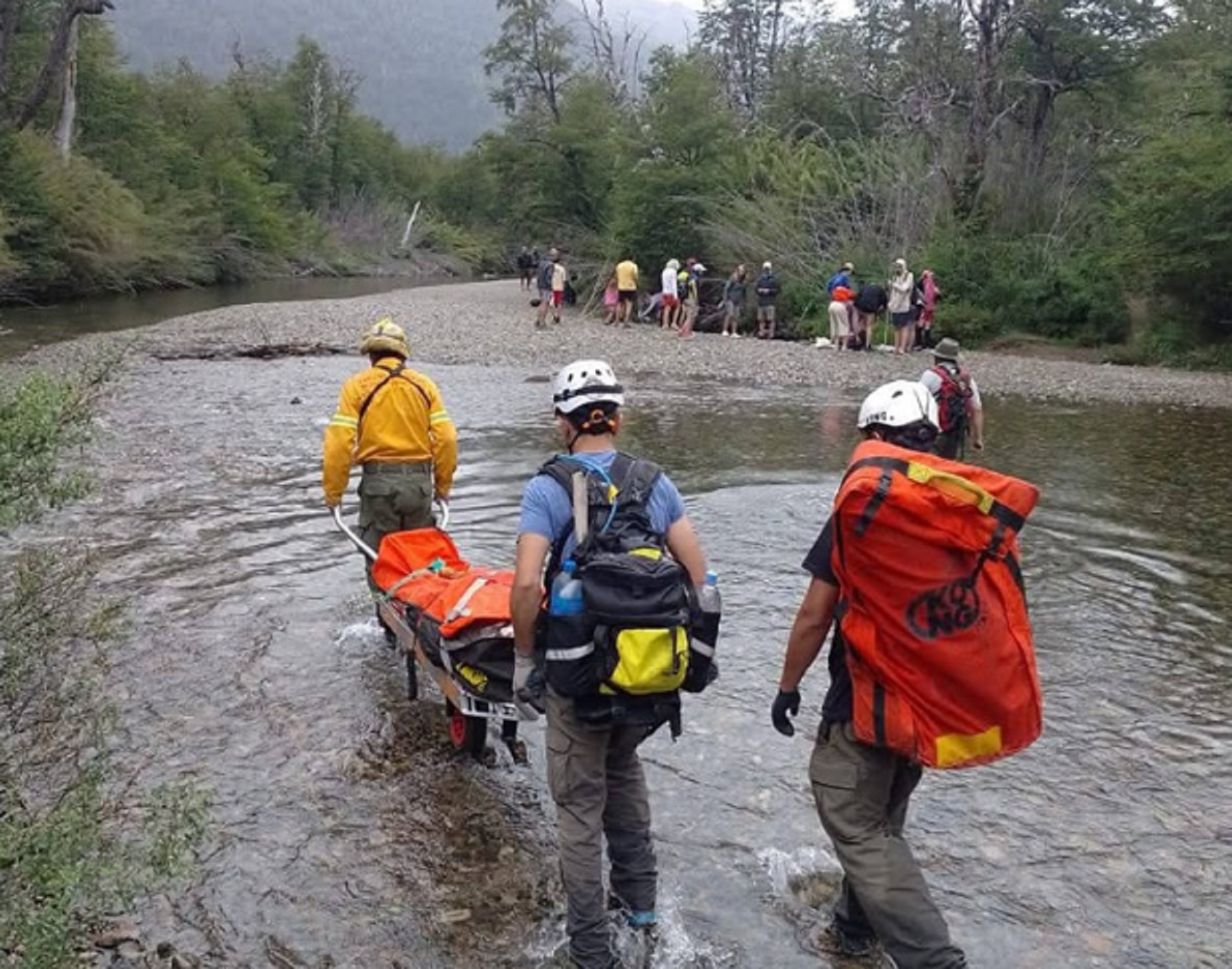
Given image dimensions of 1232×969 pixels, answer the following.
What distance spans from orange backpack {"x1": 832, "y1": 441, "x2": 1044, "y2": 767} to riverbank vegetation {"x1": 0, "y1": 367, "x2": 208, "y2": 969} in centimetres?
211

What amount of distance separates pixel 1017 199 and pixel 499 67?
38.4 meters

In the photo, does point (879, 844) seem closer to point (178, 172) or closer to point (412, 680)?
point (412, 680)

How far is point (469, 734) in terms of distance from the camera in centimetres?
567

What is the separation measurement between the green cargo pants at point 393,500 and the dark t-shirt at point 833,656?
140 inches

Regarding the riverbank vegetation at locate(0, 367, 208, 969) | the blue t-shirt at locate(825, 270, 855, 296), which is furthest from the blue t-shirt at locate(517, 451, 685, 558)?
the blue t-shirt at locate(825, 270, 855, 296)

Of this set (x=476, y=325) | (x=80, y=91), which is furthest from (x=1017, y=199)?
(x=80, y=91)

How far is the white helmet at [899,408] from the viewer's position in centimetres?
395

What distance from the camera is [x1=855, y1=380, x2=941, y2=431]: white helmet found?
12.9 feet

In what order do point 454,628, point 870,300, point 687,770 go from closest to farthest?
1. point 454,628
2. point 687,770
3. point 870,300

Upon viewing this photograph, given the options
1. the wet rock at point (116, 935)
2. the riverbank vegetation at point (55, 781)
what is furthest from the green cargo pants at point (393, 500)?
the wet rock at point (116, 935)

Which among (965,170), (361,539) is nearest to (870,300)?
(965,170)

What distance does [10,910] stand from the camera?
9.43ft

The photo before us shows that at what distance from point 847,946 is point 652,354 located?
2082cm

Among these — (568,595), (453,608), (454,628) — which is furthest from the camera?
(453,608)
